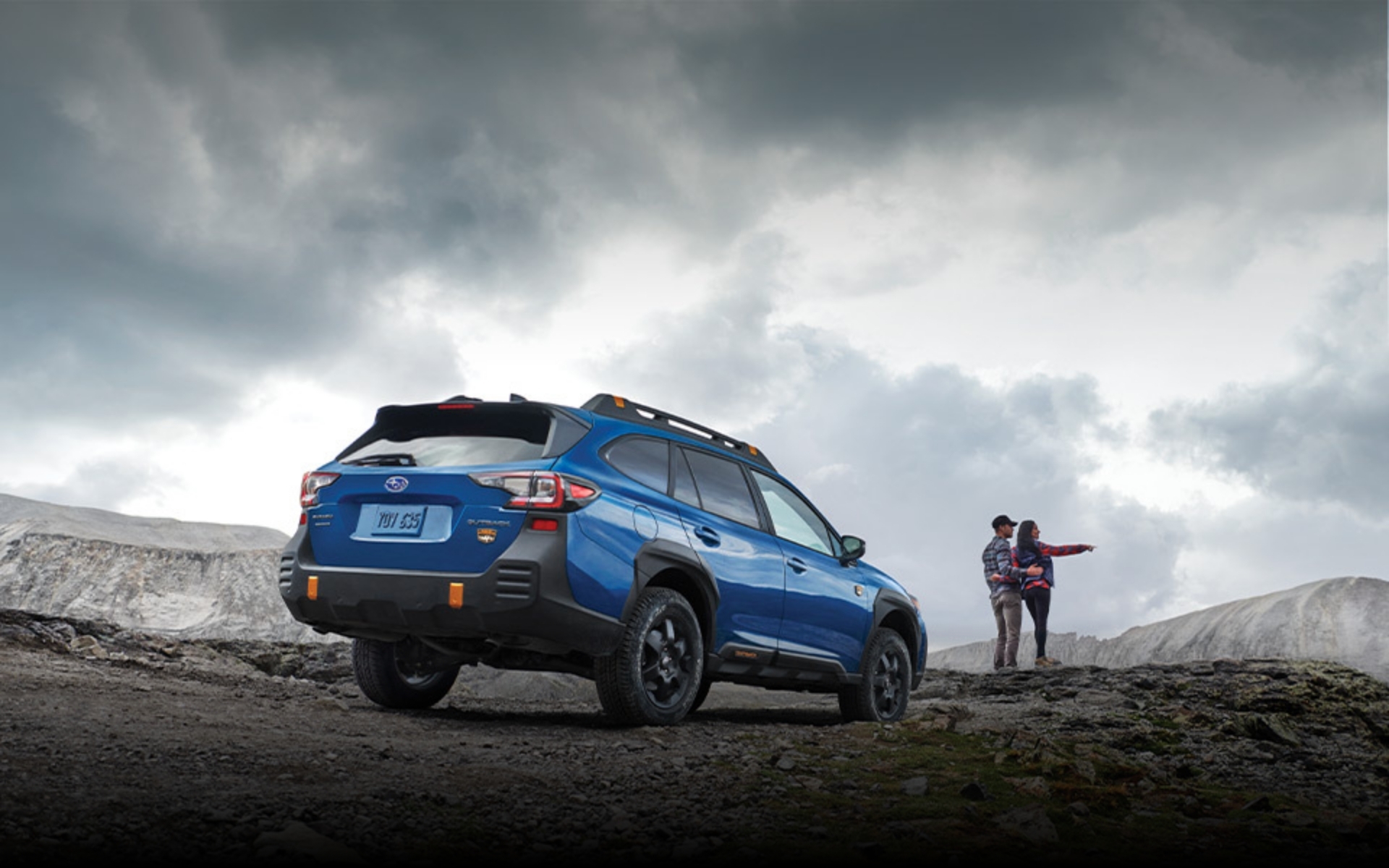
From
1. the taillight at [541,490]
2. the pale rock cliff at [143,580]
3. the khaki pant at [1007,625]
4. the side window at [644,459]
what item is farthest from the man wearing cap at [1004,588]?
the pale rock cliff at [143,580]

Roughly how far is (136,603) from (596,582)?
2246cm

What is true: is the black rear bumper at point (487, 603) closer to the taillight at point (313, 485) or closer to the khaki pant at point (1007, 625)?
the taillight at point (313, 485)

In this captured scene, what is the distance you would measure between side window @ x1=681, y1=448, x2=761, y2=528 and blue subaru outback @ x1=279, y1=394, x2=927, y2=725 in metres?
0.02

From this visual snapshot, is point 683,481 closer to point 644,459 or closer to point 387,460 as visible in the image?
point 644,459

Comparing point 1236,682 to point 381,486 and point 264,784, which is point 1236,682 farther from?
point 264,784

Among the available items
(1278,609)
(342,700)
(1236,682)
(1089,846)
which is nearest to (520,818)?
(1089,846)

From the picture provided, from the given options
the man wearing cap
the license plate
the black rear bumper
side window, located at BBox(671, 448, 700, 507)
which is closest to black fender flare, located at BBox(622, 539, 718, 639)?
the black rear bumper

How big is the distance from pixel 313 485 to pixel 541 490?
1.56m

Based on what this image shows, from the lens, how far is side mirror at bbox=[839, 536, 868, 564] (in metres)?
7.74

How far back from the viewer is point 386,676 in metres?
6.76

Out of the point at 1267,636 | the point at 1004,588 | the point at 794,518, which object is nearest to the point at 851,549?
the point at 794,518

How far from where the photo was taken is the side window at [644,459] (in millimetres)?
5996

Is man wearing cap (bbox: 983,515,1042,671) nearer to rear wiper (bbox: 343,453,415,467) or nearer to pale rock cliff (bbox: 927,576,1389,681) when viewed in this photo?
pale rock cliff (bbox: 927,576,1389,681)

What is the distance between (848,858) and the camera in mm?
3137
